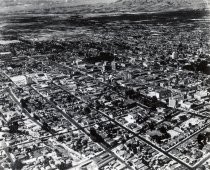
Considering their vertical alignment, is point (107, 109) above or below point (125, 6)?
below

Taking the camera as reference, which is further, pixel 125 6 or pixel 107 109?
pixel 125 6

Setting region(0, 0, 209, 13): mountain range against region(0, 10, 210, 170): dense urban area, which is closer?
region(0, 10, 210, 170): dense urban area

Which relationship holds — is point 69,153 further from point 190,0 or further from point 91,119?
point 190,0

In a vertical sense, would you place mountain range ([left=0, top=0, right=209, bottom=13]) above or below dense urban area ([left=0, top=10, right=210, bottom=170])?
above

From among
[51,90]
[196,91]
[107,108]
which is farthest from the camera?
[51,90]

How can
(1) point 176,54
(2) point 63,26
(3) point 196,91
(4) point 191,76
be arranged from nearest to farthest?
(3) point 196,91 < (4) point 191,76 < (1) point 176,54 < (2) point 63,26

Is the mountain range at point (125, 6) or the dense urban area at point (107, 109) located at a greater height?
the mountain range at point (125, 6)

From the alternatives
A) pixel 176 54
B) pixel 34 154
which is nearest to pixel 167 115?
pixel 34 154

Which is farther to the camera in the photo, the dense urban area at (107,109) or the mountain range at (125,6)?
the mountain range at (125,6)
